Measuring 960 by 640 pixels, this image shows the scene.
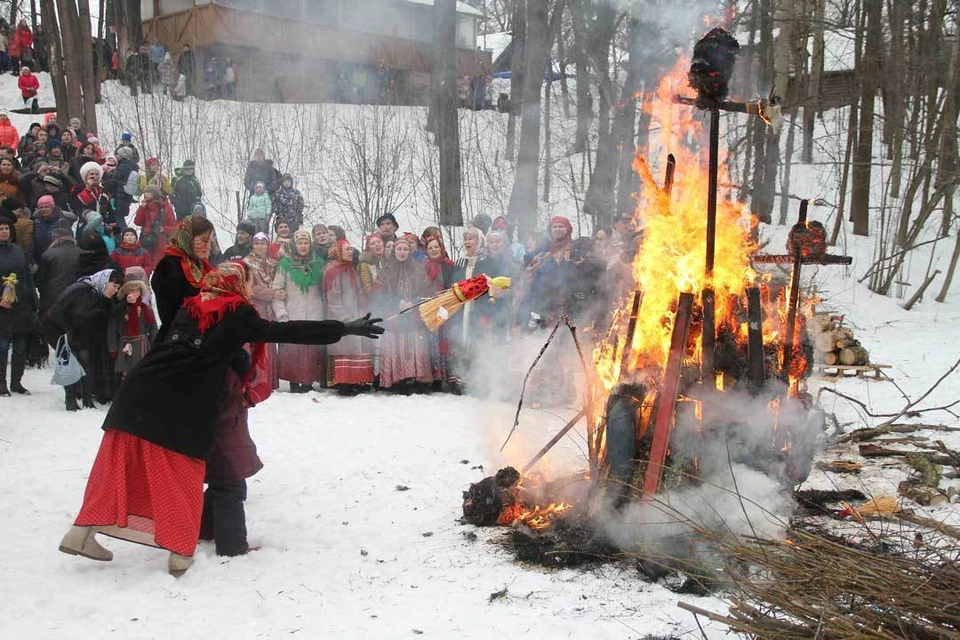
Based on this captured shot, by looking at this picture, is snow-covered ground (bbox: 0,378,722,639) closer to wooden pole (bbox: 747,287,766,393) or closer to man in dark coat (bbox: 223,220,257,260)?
wooden pole (bbox: 747,287,766,393)

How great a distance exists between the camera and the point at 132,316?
8.65m

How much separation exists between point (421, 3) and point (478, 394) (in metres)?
25.5

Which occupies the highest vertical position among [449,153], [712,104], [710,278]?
[449,153]

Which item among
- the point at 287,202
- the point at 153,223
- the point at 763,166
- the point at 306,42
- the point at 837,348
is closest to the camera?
the point at 837,348

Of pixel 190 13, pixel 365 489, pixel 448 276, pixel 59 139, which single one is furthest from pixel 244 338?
pixel 190 13

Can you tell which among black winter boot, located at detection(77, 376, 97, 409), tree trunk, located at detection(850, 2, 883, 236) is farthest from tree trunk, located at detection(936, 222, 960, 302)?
black winter boot, located at detection(77, 376, 97, 409)

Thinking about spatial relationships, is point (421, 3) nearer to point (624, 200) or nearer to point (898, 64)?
point (898, 64)

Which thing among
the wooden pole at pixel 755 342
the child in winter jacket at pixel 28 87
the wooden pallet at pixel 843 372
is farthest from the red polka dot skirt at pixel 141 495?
the child in winter jacket at pixel 28 87

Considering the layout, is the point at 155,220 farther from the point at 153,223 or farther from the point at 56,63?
the point at 56,63

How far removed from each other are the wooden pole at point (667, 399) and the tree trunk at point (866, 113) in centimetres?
1364

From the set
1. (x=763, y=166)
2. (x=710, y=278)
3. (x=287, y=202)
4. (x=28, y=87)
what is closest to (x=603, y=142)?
(x=763, y=166)

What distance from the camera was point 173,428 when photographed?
468 cm

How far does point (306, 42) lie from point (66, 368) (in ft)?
71.5

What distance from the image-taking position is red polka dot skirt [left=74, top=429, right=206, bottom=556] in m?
4.63
